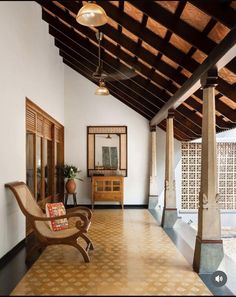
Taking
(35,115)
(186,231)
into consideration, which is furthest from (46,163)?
(186,231)

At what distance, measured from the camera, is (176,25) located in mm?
3936

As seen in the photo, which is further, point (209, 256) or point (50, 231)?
point (50, 231)

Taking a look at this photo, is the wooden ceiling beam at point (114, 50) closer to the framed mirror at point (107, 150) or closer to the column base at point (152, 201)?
the framed mirror at point (107, 150)


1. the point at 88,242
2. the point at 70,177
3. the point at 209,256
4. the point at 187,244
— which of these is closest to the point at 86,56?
the point at 70,177

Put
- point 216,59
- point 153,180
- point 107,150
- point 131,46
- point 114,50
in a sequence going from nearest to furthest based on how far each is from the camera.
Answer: point 216,59 → point 131,46 → point 114,50 → point 153,180 → point 107,150

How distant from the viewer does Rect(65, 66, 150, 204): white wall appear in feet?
31.2

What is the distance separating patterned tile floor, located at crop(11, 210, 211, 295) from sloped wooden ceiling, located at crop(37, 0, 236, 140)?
9.05 ft

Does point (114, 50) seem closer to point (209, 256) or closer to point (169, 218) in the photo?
point (169, 218)

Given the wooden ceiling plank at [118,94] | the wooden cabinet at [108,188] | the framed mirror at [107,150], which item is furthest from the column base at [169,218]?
the framed mirror at [107,150]

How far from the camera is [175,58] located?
4.70 meters

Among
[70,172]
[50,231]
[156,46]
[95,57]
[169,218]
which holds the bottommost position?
[169,218]

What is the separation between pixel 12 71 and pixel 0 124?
0.99m

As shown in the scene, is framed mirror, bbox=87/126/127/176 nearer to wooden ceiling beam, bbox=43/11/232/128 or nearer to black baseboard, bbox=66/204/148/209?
black baseboard, bbox=66/204/148/209

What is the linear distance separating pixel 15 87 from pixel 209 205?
11.1 ft
